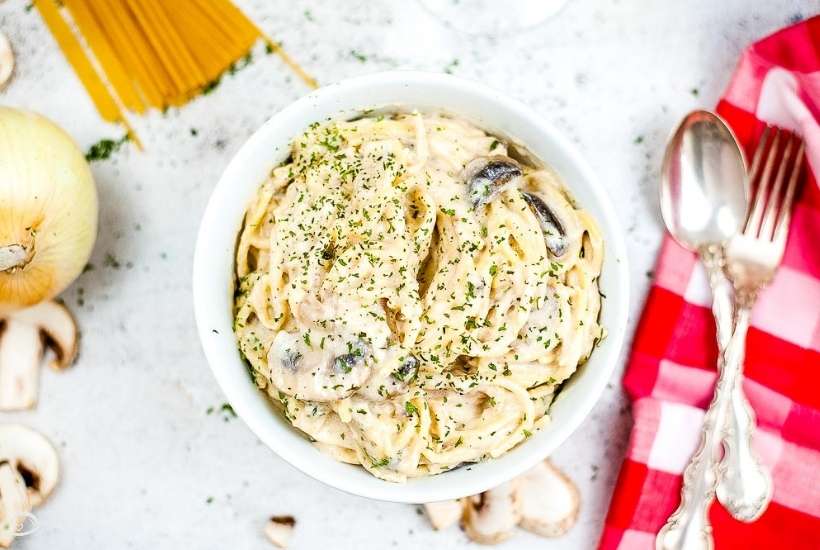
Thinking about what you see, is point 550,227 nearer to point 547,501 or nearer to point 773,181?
point 773,181

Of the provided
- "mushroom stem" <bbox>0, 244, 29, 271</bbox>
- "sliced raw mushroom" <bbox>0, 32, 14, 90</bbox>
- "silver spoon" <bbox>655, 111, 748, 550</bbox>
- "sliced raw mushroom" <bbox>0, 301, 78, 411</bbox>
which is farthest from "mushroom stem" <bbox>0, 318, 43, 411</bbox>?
"silver spoon" <bbox>655, 111, 748, 550</bbox>

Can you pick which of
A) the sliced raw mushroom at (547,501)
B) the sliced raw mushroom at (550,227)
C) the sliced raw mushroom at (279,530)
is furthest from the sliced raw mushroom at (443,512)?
the sliced raw mushroom at (550,227)

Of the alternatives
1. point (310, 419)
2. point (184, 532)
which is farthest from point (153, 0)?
point (184, 532)

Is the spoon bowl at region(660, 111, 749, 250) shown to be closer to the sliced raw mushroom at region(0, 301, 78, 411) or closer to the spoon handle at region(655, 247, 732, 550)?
the spoon handle at region(655, 247, 732, 550)

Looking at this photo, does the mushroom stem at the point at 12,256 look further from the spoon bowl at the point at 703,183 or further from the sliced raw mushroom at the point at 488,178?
the spoon bowl at the point at 703,183

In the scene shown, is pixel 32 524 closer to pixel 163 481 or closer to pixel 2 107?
pixel 163 481

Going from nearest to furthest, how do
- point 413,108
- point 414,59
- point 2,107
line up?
point 413,108, point 2,107, point 414,59

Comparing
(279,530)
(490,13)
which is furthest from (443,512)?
(490,13)
